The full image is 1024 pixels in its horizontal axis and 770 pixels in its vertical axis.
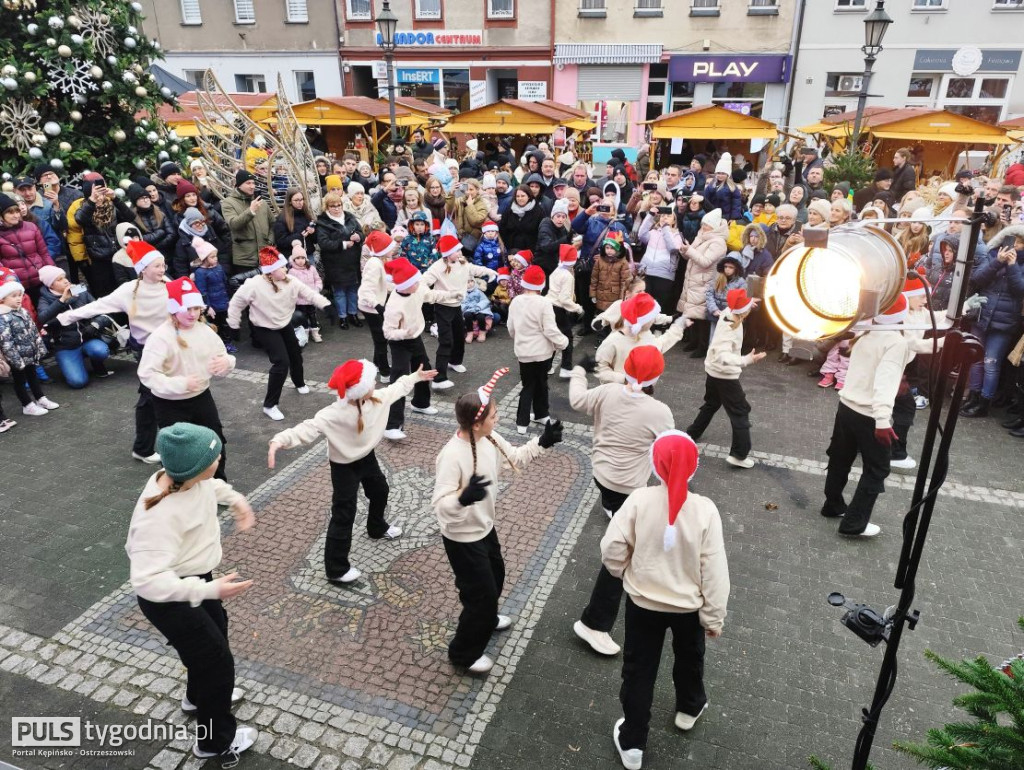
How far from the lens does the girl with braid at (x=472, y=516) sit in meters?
4.33

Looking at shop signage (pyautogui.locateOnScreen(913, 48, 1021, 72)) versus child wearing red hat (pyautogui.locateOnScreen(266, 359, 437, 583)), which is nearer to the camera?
child wearing red hat (pyautogui.locateOnScreen(266, 359, 437, 583))

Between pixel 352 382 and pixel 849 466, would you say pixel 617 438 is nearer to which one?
pixel 352 382

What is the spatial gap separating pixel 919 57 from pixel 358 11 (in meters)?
20.8

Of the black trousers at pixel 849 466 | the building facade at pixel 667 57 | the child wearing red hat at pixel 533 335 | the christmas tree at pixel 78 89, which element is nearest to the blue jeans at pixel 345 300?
the christmas tree at pixel 78 89

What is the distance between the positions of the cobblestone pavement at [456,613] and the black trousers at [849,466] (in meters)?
0.24

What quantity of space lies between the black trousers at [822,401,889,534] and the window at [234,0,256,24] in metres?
30.7

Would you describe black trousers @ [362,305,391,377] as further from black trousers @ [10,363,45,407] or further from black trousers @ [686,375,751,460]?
black trousers @ [10,363,45,407]

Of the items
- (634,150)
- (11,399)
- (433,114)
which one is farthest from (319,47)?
(11,399)

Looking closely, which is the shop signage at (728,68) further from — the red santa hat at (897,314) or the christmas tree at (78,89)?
the red santa hat at (897,314)

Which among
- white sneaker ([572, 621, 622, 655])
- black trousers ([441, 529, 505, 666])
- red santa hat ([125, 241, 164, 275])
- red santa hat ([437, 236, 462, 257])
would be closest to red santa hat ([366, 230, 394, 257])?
red santa hat ([437, 236, 462, 257])

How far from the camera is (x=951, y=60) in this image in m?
24.2

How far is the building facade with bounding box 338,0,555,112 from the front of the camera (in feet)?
90.5

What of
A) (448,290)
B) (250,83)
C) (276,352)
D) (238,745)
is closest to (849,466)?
(448,290)

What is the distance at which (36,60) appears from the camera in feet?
32.8
